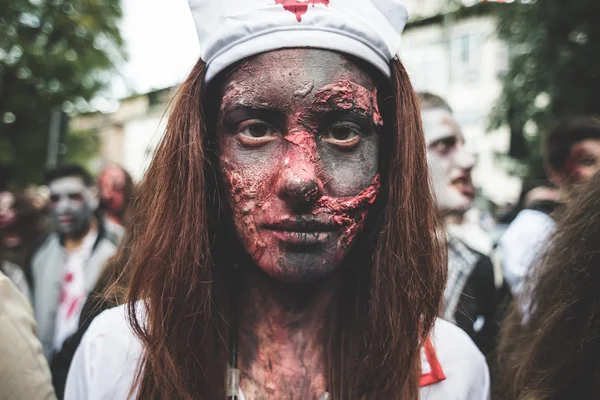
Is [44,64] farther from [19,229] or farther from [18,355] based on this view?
[18,355]

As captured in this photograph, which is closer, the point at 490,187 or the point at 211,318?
the point at 211,318

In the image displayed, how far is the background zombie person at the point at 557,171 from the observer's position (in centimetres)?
307

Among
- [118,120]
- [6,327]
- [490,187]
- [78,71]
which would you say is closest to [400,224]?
[6,327]

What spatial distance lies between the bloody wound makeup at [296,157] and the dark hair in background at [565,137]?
238 cm

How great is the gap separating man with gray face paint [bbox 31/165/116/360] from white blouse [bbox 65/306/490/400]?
5.29 ft

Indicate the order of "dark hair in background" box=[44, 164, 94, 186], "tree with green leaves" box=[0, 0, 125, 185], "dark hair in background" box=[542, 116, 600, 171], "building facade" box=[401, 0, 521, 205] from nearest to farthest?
"dark hair in background" box=[542, 116, 600, 171] < "dark hair in background" box=[44, 164, 94, 186] < "tree with green leaves" box=[0, 0, 125, 185] < "building facade" box=[401, 0, 521, 205]

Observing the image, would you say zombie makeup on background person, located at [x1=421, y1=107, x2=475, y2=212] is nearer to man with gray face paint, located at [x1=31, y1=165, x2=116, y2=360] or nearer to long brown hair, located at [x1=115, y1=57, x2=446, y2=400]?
long brown hair, located at [x1=115, y1=57, x2=446, y2=400]

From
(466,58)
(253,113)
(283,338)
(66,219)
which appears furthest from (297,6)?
(466,58)

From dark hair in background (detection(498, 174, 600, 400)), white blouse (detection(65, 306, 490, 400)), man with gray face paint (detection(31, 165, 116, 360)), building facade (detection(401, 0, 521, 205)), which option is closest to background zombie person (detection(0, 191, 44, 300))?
man with gray face paint (detection(31, 165, 116, 360))

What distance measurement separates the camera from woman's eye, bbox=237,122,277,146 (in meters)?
1.40

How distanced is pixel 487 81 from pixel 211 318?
79.9 ft

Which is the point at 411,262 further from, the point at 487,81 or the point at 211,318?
the point at 487,81

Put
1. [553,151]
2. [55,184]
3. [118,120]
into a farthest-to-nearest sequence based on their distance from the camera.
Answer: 1. [118,120]
2. [55,184]
3. [553,151]

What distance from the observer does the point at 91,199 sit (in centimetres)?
492
